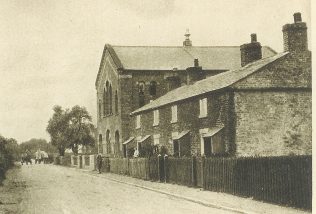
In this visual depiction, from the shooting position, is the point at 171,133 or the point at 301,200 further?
the point at 171,133

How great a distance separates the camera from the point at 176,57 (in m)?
44.7

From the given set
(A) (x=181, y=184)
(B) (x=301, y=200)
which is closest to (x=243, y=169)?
(B) (x=301, y=200)

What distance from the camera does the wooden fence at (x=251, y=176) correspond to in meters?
12.0

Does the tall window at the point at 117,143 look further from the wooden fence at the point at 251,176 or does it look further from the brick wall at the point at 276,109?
the brick wall at the point at 276,109

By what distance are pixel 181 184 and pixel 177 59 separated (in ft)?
82.8

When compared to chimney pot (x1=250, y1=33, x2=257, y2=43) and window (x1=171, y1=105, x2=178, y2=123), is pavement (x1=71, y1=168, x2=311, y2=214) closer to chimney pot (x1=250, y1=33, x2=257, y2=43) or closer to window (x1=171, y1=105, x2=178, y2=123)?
window (x1=171, y1=105, x2=178, y2=123)

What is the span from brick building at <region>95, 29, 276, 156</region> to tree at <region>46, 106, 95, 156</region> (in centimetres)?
1861

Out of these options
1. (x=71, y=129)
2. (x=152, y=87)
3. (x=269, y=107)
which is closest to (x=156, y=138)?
(x=152, y=87)

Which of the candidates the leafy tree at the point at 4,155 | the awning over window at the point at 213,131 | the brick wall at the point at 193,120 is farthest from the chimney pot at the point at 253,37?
the leafy tree at the point at 4,155

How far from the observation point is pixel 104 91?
47.5 metres

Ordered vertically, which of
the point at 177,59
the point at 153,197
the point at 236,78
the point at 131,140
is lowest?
the point at 153,197

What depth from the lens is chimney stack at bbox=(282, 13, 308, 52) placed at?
22.3 m

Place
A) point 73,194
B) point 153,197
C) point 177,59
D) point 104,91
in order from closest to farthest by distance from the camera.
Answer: point 153,197, point 73,194, point 177,59, point 104,91

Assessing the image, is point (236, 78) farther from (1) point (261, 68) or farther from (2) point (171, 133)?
(2) point (171, 133)
